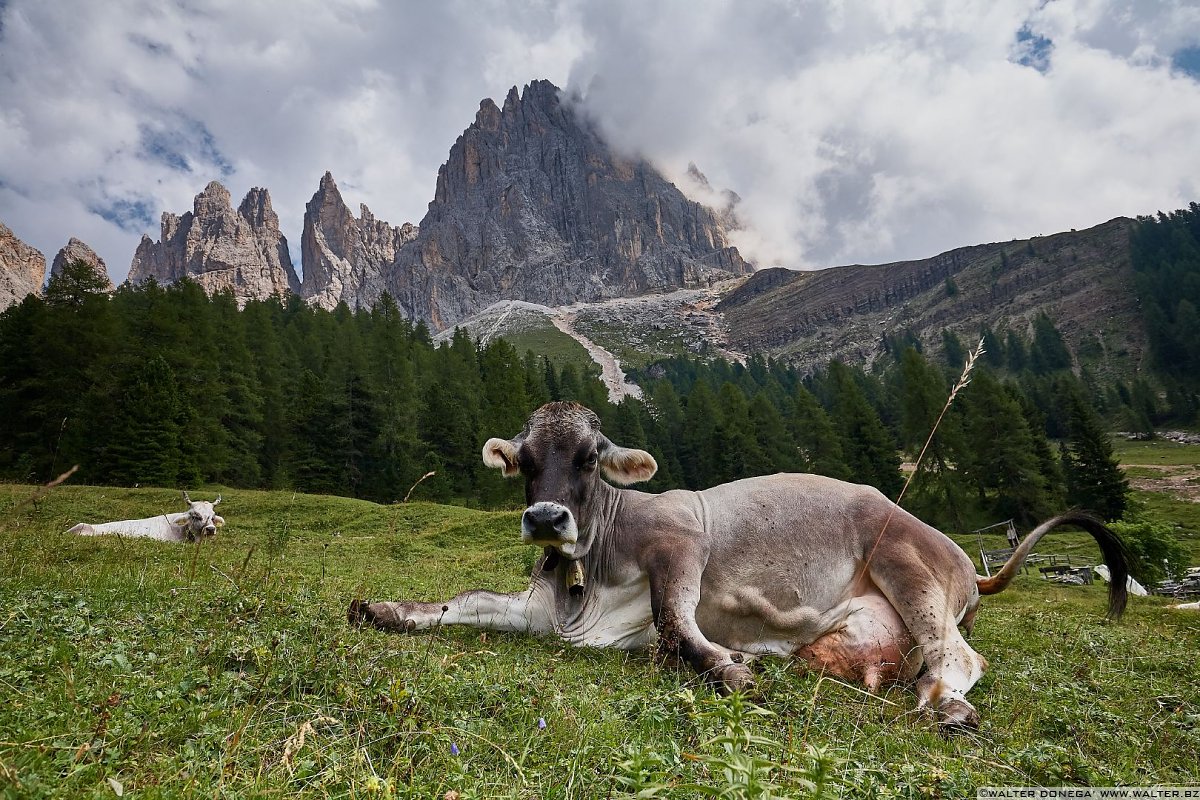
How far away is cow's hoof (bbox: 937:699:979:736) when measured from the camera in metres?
3.50

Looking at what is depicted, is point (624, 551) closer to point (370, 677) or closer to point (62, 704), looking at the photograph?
point (370, 677)

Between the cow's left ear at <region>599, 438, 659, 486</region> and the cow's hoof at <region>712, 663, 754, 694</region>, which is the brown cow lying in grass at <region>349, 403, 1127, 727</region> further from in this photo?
the cow's hoof at <region>712, 663, 754, 694</region>

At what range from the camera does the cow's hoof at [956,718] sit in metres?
3.50

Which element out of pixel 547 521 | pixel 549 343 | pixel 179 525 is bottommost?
pixel 179 525

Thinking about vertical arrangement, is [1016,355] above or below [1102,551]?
above

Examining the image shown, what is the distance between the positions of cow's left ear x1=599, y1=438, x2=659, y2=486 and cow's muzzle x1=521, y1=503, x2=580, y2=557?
3.49 ft

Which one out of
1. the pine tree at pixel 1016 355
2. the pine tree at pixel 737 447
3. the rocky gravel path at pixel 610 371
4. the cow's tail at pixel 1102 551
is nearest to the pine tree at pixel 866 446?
the pine tree at pixel 737 447

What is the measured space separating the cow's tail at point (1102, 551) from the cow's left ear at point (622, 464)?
321cm

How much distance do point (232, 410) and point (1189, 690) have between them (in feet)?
148

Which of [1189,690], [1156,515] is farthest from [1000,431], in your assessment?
[1189,690]

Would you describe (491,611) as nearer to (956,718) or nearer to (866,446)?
(956,718)

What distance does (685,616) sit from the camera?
432 centimetres

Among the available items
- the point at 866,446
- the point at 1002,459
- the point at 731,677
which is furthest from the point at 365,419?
the point at 1002,459

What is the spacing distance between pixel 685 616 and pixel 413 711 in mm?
2260
